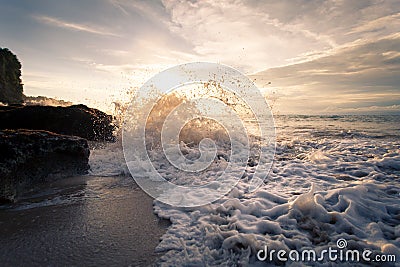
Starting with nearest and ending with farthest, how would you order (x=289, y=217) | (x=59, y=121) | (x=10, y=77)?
(x=289, y=217), (x=59, y=121), (x=10, y=77)

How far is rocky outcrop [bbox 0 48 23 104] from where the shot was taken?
18922 millimetres

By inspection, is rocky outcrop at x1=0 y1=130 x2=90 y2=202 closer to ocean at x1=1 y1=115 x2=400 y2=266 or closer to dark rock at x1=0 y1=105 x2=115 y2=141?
ocean at x1=1 y1=115 x2=400 y2=266

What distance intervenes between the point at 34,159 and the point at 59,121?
16.8 feet

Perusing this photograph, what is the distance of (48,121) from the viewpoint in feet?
25.7

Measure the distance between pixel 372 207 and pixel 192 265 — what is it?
2.43m

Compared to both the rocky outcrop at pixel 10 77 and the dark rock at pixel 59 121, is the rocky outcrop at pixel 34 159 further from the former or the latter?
the rocky outcrop at pixel 10 77

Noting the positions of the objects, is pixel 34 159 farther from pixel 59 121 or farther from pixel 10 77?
pixel 10 77

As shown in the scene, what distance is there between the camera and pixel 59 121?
8000 mm

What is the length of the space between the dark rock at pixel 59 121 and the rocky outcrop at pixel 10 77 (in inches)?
570

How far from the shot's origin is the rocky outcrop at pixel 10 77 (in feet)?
62.1

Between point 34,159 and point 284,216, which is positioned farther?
point 34,159

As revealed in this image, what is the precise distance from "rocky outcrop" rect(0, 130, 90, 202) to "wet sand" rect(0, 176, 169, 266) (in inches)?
11.6

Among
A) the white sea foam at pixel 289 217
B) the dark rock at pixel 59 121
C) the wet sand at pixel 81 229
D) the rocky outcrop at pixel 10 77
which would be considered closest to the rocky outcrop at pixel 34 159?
the wet sand at pixel 81 229

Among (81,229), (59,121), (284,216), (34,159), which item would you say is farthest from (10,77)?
(284,216)
